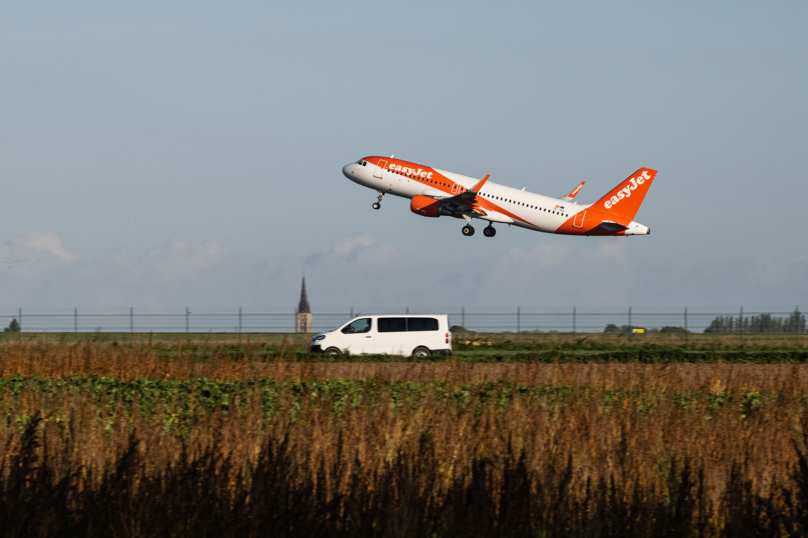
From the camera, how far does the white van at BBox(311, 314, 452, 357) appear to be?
2641 cm

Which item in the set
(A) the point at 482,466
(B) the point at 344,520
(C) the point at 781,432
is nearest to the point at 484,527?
(A) the point at 482,466

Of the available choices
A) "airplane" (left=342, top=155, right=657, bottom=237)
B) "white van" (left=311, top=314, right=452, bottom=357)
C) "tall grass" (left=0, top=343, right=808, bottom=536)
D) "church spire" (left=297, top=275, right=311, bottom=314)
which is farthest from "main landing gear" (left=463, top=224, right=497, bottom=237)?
"church spire" (left=297, top=275, right=311, bottom=314)

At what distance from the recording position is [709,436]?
28.3ft

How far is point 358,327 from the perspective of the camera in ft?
87.6

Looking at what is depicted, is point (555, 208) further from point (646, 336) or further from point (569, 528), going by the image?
point (569, 528)

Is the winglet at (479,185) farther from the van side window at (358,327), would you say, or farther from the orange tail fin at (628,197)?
the van side window at (358,327)

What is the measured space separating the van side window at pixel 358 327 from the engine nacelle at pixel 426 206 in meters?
19.9

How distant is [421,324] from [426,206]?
20.2 meters

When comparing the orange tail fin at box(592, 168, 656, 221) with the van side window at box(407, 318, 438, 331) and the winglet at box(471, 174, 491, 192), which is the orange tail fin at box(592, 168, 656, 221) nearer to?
the winglet at box(471, 174, 491, 192)

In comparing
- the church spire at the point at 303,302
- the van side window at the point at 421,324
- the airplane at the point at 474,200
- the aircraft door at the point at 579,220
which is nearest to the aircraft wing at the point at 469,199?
the airplane at the point at 474,200

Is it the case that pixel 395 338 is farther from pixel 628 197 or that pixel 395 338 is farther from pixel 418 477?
pixel 628 197

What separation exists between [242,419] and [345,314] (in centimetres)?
3786

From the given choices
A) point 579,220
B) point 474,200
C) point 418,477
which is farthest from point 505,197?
point 418,477

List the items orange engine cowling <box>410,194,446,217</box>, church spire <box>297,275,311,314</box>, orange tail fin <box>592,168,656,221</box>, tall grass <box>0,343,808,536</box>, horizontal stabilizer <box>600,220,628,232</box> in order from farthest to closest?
church spire <box>297,275,311,314</box> → orange tail fin <box>592,168,656,221</box> → horizontal stabilizer <box>600,220,628,232</box> → orange engine cowling <box>410,194,446,217</box> → tall grass <box>0,343,808,536</box>
